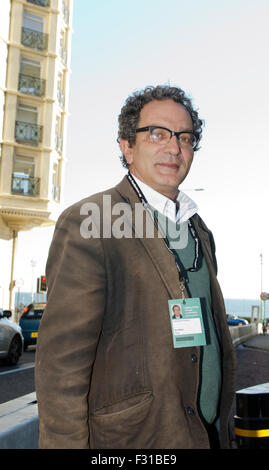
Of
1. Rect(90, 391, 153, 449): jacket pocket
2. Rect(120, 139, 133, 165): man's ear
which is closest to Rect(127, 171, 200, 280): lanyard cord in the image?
Rect(120, 139, 133, 165): man's ear

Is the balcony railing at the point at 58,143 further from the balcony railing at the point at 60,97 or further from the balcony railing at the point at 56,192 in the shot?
the balcony railing at the point at 56,192

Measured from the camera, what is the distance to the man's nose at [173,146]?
7.61ft

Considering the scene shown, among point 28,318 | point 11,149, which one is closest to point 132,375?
point 28,318

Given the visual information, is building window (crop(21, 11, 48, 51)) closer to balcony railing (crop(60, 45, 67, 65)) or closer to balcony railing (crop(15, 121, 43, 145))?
balcony railing (crop(60, 45, 67, 65))

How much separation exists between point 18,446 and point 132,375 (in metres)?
1.35

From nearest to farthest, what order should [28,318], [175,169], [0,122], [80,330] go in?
[80,330], [175,169], [28,318], [0,122]

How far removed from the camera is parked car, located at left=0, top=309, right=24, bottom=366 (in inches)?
460

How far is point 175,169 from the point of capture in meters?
2.32

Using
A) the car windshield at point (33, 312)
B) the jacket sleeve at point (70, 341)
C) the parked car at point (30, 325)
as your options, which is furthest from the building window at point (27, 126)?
the jacket sleeve at point (70, 341)

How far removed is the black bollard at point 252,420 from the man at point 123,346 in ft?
2.03

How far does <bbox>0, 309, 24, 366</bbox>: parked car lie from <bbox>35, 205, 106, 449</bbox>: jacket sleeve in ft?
33.8

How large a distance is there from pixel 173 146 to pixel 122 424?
118 centimetres

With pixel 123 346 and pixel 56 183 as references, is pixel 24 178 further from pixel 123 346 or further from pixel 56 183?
pixel 123 346

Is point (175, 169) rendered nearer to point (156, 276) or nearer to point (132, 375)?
point (156, 276)
